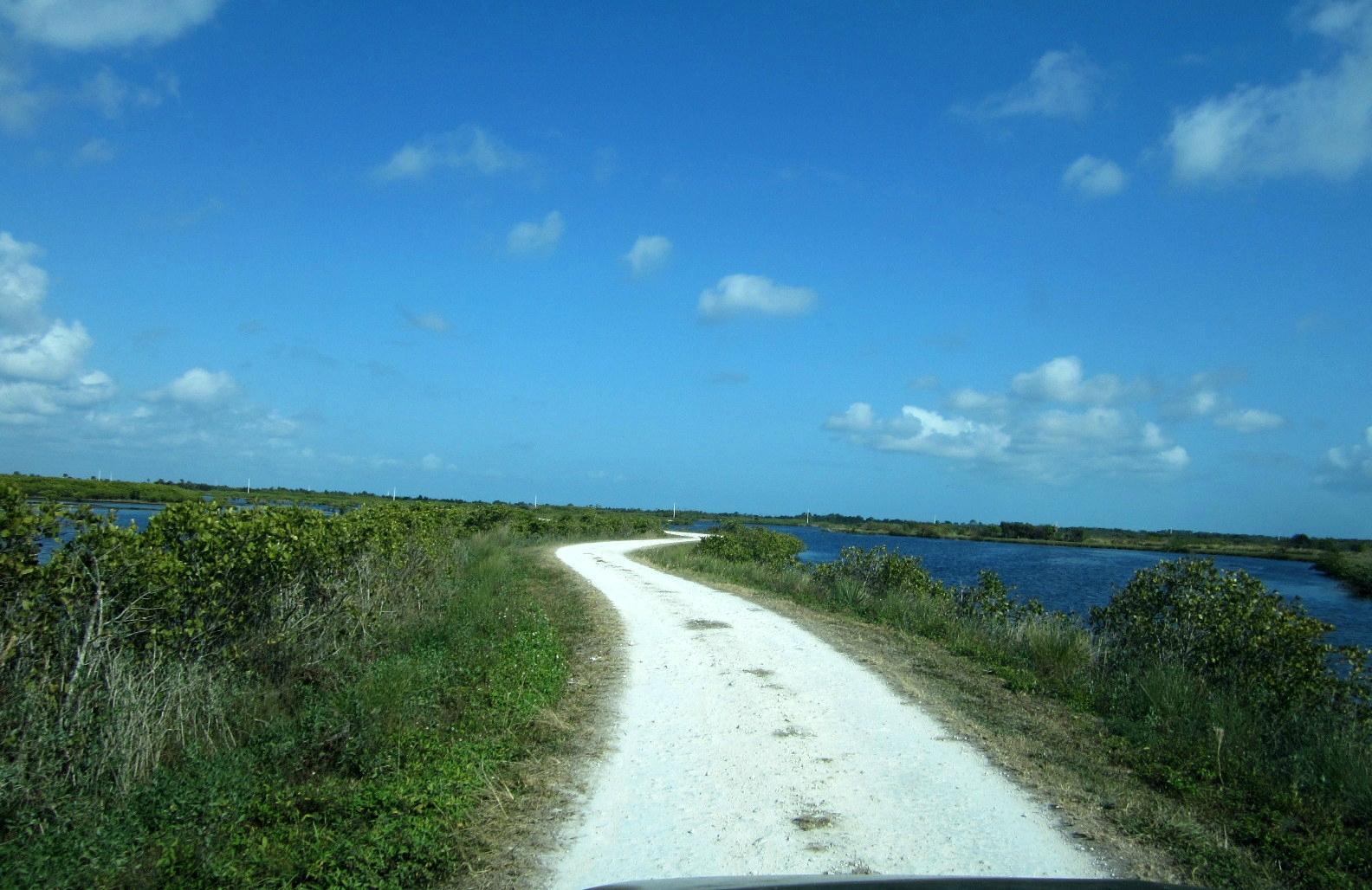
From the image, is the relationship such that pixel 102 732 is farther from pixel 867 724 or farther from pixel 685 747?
pixel 867 724

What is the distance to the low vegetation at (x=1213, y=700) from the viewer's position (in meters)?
5.52

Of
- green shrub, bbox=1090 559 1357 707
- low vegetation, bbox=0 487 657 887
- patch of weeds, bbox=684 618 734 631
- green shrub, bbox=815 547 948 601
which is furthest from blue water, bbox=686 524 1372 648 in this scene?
low vegetation, bbox=0 487 657 887

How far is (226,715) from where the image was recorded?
748cm

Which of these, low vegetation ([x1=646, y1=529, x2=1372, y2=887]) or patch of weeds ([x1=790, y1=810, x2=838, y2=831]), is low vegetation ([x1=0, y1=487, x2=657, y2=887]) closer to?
patch of weeds ([x1=790, y1=810, x2=838, y2=831])

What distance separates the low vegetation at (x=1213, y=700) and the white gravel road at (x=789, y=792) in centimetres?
110

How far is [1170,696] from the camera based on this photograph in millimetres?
8664

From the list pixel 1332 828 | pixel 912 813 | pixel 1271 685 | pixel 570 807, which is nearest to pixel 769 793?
pixel 912 813

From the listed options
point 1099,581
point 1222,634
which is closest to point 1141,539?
point 1099,581

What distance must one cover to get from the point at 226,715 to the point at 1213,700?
9.13m

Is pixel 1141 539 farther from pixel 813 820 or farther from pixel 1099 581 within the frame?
pixel 813 820

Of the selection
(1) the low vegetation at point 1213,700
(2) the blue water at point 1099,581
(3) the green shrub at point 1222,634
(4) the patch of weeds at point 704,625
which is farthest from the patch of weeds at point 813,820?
(2) the blue water at point 1099,581

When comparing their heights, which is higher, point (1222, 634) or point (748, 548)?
point (1222, 634)

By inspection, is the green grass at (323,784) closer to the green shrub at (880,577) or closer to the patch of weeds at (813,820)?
the patch of weeds at (813,820)

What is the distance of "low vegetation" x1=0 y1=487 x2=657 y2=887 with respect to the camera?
4965 mm
